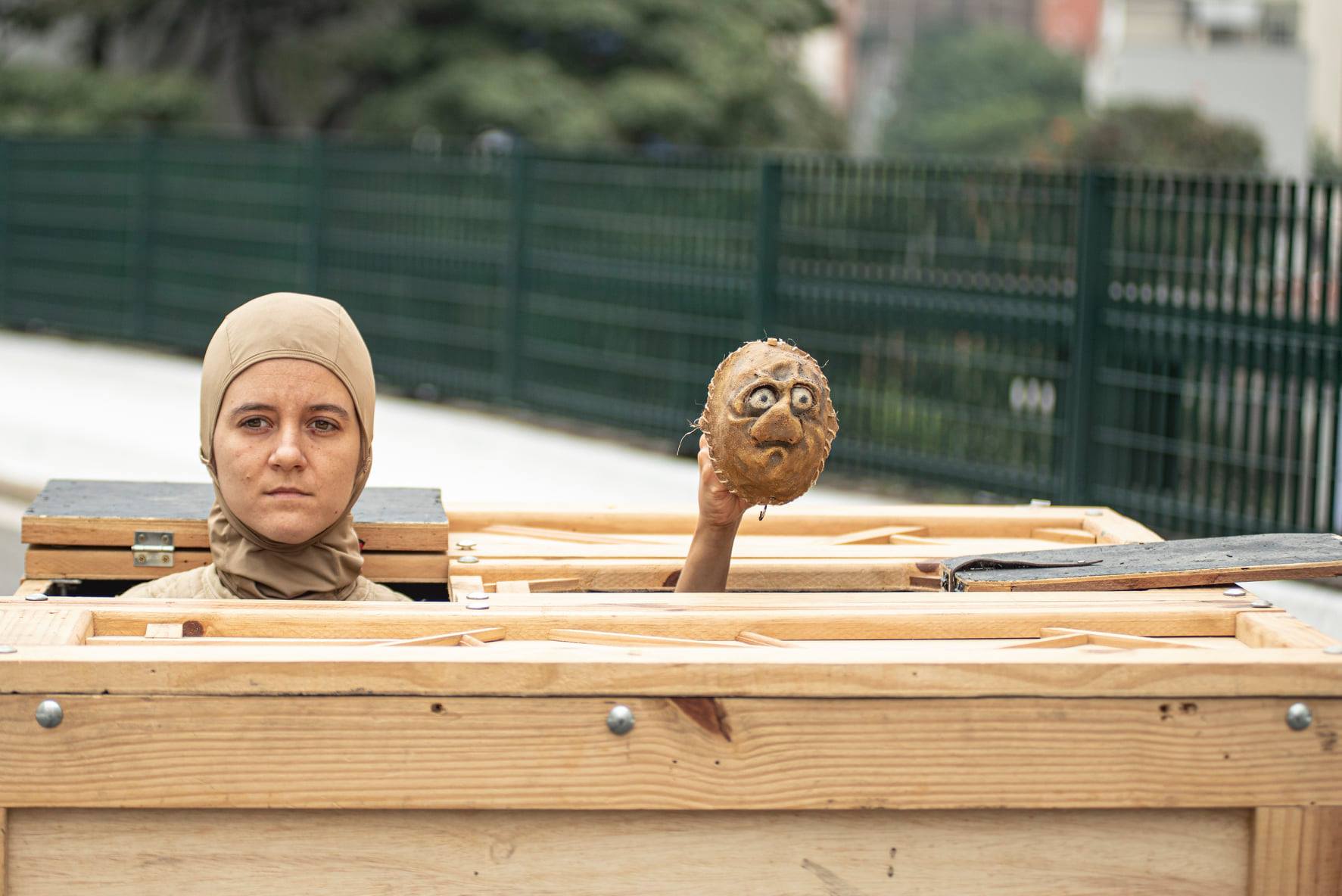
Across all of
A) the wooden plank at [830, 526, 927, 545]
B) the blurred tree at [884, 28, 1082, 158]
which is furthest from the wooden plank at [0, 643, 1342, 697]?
the blurred tree at [884, 28, 1082, 158]

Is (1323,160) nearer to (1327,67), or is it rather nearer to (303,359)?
(1327,67)

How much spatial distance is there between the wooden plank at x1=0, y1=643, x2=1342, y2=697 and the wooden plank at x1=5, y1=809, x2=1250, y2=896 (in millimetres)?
168

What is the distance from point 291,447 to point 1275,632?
4.94ft

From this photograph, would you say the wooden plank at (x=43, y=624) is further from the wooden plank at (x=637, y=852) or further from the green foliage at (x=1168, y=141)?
the green foliage at (x=1168, y=141)

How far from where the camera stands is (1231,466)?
8047 mm

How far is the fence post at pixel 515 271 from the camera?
484 inches

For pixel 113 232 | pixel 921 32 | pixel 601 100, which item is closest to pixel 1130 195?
pixel 113 232

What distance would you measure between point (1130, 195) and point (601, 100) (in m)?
16.1

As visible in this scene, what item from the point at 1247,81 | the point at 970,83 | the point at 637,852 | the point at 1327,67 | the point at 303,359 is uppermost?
the point at 970,83

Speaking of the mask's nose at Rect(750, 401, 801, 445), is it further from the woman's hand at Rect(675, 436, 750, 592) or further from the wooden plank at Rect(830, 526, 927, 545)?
the wooden plank at Rect(830, 526, 927, 545)

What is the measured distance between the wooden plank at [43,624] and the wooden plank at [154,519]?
0.67 m

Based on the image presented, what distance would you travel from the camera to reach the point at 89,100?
2256cm

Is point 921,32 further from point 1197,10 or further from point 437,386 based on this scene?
point 437,386

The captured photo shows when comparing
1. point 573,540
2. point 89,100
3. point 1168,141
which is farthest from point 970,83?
point 573,540
